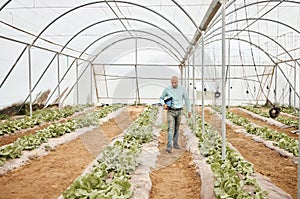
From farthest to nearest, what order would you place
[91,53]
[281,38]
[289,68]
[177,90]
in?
1. [91,53]
2. [289,68]
3. [281,38]
4. [177,90]

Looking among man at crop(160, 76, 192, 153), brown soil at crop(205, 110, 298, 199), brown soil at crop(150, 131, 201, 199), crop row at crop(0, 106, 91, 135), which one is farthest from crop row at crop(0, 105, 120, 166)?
brown soil at crop(205, 110, 298, 199)

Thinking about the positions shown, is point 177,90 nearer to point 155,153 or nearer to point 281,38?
point 155,153

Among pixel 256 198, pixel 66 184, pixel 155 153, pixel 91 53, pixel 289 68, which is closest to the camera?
pixel 256 198

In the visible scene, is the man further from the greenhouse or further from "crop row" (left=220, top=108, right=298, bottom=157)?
"crop row" (left=220, top=108, right=298, bottom=157)

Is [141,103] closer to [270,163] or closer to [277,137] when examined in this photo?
[277,137]

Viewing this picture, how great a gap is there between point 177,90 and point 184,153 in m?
1.51

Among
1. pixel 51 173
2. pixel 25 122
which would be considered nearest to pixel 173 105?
pixel 51 173

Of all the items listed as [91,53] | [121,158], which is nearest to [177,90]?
[121,158]

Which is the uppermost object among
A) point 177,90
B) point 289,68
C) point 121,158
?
point 289,68

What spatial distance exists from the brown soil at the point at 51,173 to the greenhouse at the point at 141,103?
3 cm

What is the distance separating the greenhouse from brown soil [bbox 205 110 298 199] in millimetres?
22

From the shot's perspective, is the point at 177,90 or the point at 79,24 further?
the point at 79,24

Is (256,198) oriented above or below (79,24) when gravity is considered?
below

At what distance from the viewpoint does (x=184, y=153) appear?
761 centimetres
